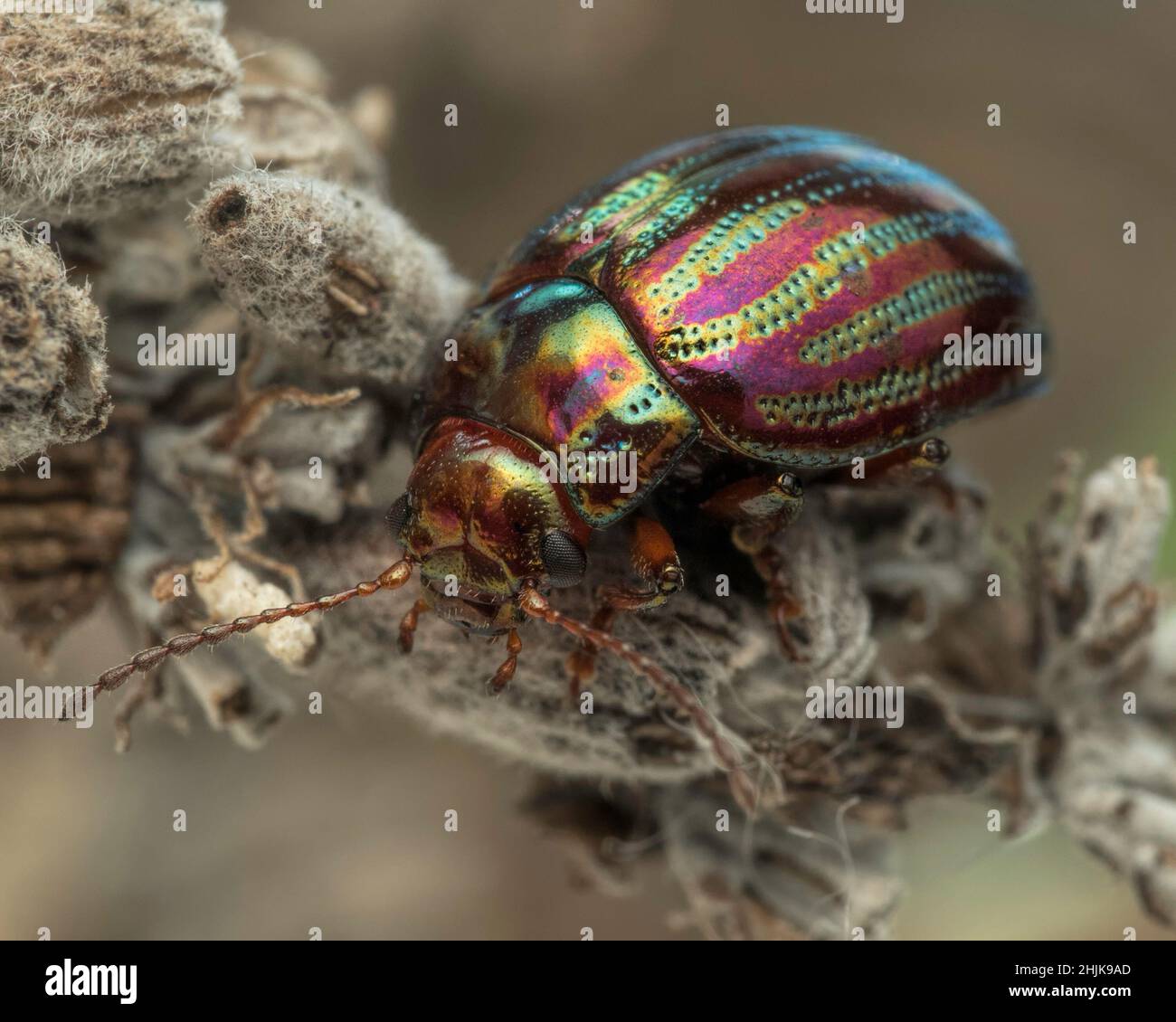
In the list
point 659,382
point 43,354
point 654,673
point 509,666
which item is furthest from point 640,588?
point 43,354

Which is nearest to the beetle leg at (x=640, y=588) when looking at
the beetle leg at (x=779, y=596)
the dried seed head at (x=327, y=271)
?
the beetle leg at (x=779, y=596)

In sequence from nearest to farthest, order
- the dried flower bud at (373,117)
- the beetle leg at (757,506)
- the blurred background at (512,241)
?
the beetle leg at (757,506) → the dried flower bud at (373,117) → the blurred background at (512,241)

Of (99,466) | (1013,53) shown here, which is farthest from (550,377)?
(1013,53)

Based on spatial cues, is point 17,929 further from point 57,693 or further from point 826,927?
point 826,927

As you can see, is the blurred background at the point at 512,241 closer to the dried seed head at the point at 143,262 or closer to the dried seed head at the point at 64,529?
the dried seed head at the point at 64,529

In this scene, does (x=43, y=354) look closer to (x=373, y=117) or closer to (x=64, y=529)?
(x=64, y=529)

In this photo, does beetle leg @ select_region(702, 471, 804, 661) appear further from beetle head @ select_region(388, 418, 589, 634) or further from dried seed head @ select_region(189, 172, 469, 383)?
dried seed head @ select_region(189, 172, 469, 383)
